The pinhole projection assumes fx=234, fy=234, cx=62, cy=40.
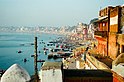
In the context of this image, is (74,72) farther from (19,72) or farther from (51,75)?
(19,72)

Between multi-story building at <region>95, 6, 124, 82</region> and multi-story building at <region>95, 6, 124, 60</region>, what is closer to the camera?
multi-story building at <region>95, 6, 124, 82</region>

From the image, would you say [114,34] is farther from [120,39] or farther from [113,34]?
[120,39]

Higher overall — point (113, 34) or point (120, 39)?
point (113, 34)

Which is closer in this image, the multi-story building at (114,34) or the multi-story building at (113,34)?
the multi-story building at (114,34)

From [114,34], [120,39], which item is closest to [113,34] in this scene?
[114,34]

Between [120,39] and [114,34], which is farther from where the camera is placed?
[114,34]

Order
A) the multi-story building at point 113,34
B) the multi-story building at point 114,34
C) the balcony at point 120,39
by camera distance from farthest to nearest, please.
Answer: the multi-story building at point 113,34
the multi-story building at point 114,34
the balcony at point 120,39

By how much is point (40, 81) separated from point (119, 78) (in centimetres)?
298

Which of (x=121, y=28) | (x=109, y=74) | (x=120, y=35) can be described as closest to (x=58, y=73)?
(x=109, y=74)

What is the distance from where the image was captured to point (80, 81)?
32.6 feet

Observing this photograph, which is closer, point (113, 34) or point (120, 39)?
point (120, 39)

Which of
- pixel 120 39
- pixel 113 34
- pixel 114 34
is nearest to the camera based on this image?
pixel 120 39

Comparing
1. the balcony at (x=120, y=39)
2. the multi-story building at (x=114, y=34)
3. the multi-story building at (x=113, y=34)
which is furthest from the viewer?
the multi-story building at (x=113, y=34)

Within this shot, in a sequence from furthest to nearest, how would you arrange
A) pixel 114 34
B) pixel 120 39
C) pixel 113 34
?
pixel 113 34 → pixel 114 34 → pixel 120 39
